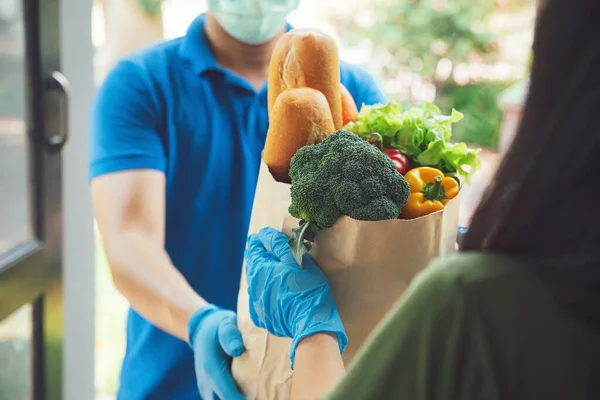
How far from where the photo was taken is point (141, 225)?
121 centimetres

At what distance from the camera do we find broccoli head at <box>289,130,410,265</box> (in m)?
0.83

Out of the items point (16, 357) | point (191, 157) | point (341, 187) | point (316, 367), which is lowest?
point (16, 357)

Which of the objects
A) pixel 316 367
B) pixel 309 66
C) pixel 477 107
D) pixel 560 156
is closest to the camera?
pixel 560 156

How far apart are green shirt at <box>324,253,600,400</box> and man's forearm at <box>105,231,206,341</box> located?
2.27 feet

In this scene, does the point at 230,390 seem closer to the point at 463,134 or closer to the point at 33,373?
the point at 33,373

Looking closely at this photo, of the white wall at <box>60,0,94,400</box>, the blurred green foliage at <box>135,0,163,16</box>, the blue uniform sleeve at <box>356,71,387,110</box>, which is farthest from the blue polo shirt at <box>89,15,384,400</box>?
the blurred green foliage at <box>135,0,163,16</box>

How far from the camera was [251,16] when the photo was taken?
50.3 inches

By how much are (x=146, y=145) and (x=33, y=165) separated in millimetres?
806

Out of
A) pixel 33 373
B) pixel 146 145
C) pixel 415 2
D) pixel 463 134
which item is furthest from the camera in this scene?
pixel 463 134

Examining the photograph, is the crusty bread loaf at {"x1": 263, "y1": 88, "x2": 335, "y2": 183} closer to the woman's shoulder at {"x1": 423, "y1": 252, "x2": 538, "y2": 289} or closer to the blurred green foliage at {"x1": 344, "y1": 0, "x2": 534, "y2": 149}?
the woman's shoulder at {"x1": 423, "y1": 252, "x2": 538, "y2": 289}

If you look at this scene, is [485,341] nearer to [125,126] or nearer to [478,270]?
[478,270]

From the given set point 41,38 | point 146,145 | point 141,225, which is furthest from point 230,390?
point 41,38

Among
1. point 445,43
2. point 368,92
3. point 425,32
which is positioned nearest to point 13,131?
point 368,92

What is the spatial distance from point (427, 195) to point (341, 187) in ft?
0.45
